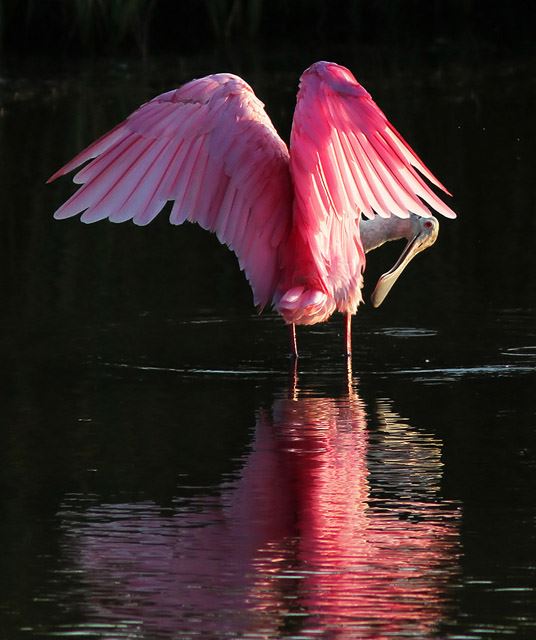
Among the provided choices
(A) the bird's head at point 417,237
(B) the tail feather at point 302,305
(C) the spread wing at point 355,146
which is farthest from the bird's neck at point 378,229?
(C) the spread wing at point 355,146

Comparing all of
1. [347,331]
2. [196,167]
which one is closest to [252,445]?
[196,167]

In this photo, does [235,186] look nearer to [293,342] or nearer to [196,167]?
[196,167]

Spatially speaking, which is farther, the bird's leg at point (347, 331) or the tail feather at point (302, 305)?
the bird's leg at point (347, 331)

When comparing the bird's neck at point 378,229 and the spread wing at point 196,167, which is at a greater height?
the spread wing at point 196,167

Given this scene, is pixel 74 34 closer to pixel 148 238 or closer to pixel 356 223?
pixel 148 238

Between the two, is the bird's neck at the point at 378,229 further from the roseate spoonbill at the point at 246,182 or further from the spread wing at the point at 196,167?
the spread wing at the point at 196,167

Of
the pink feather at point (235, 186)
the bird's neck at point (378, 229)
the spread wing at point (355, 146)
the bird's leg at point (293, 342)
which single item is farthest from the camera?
the bird's neck at point (378, 229)

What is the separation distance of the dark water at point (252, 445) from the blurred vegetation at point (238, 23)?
34.7ft

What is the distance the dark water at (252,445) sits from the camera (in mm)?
4906

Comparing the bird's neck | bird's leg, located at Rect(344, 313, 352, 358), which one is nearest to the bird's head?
the bird's neck

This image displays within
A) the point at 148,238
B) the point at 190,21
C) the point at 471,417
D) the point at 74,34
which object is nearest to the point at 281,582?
the point at 471,417

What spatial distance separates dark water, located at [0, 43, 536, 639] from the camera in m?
4.91

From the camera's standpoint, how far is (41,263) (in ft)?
36.2

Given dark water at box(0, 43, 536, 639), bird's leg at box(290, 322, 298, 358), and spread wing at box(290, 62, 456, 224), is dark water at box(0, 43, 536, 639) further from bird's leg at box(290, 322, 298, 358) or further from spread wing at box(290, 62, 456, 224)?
spread wing at box(290, 62, 456, 224)
